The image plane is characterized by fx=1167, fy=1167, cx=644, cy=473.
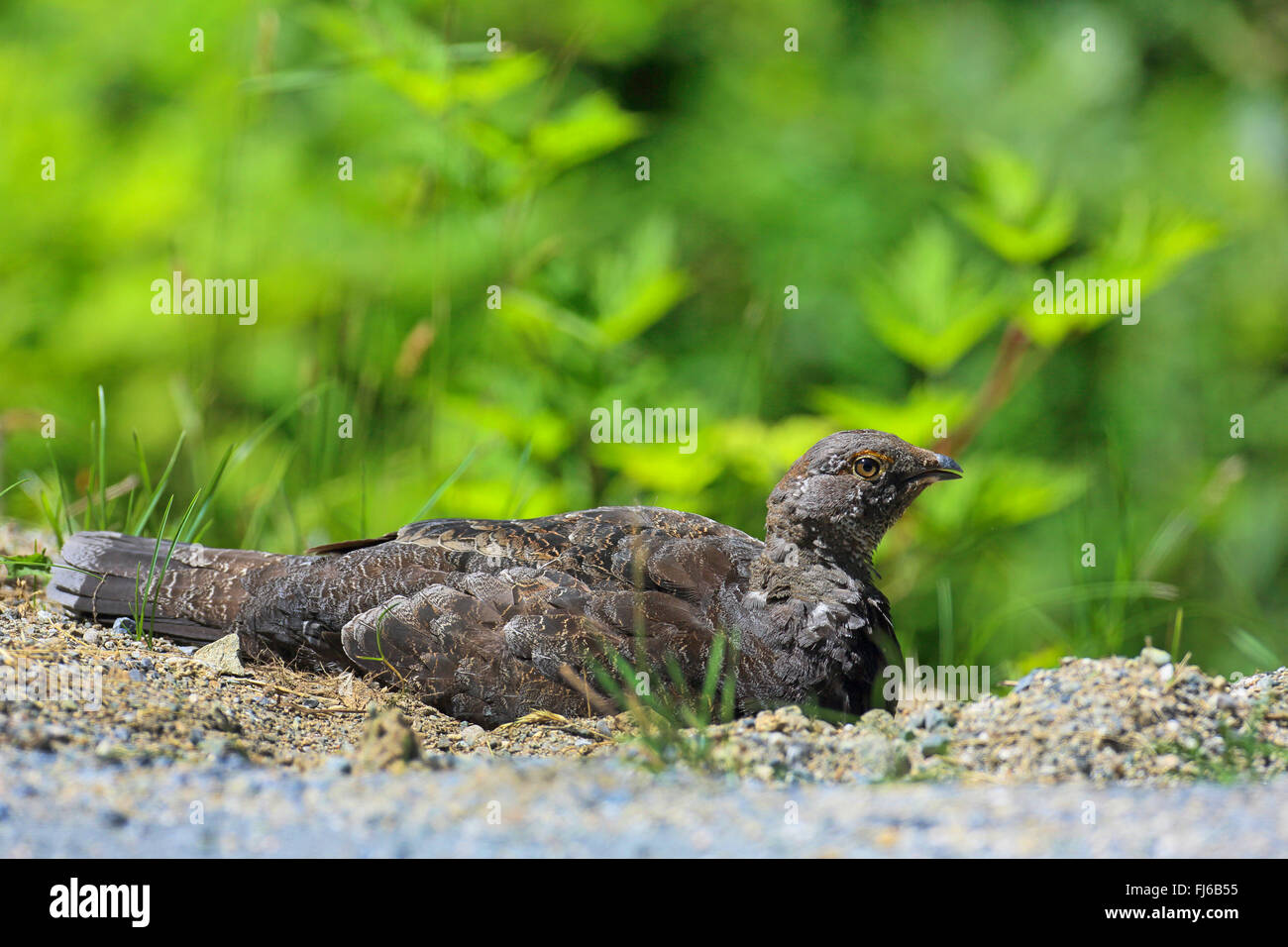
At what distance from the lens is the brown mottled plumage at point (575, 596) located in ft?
11.9

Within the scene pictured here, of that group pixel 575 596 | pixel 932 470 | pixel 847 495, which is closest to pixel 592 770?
pixel 575 596

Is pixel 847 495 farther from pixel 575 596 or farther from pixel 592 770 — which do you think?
pixel 592 770

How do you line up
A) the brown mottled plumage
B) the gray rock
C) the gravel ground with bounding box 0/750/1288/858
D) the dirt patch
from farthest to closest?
1. the gray rock
2. the brown mottled plumage
3. the dirt patch
4. the gravel ground with bounding box 0/750/1288/858

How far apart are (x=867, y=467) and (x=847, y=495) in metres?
0.12

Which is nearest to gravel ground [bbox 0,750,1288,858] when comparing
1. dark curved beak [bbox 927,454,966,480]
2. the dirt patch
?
the dirt patch

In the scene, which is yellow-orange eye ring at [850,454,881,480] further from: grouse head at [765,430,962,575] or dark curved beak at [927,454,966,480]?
dark curved beak at [927,454,966,480]

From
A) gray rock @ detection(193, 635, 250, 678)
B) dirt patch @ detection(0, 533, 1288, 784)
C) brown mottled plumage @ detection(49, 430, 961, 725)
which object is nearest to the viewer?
dirt patch @ detection(0, 533, 1288, 784)

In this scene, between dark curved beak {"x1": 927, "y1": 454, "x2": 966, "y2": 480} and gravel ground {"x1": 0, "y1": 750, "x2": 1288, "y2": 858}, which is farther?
dark curved beak {"x1": 927, "y1": 454, "x2": 966, "y2": 480}

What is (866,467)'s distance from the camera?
12.6 ft

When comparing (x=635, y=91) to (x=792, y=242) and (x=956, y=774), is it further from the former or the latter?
(x=956, y=774)

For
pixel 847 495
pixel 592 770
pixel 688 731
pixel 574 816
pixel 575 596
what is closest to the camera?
pixel 574 816

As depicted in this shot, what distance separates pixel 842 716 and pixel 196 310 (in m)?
3.88

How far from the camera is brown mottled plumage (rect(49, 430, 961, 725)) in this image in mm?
3637

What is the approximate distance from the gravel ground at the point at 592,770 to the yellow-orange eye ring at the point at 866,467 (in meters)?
0.77
